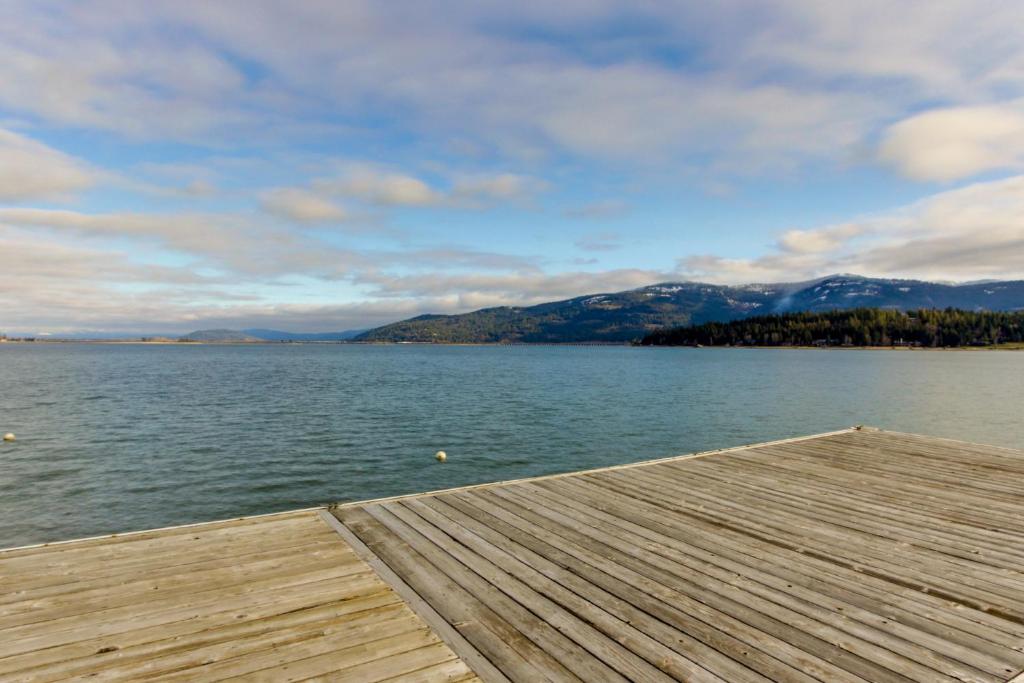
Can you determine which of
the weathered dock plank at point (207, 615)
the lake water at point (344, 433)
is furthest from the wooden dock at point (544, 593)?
the lake water at point (344, 433)

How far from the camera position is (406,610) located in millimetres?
5961

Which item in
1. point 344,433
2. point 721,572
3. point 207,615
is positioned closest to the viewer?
point 207,615

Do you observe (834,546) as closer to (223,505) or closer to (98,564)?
(98,564)

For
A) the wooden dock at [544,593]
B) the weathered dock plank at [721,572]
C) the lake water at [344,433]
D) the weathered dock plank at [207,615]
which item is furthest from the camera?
the lake water at [344,433]

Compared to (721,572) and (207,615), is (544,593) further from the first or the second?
(207,615)

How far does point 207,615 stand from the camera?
5.80 metres

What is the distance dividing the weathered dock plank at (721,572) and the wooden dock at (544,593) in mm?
33

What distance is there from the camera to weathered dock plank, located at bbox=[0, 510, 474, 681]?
15.9 feet

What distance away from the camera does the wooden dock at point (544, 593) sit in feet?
16.4

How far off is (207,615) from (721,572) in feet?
20.5

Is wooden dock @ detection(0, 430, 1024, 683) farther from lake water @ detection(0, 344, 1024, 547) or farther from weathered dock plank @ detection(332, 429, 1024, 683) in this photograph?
lake water @ detection(0, 344, 1024, 547)

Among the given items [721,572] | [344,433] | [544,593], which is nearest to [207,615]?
[544,593]

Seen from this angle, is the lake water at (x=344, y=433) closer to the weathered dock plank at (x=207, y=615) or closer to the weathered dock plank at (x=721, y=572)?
the weathered dock plank at (x=207, y=615)

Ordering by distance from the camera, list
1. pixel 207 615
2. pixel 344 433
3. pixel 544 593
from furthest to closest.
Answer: pixel 344 433 → pixel 544 593 → pixel 207 615
